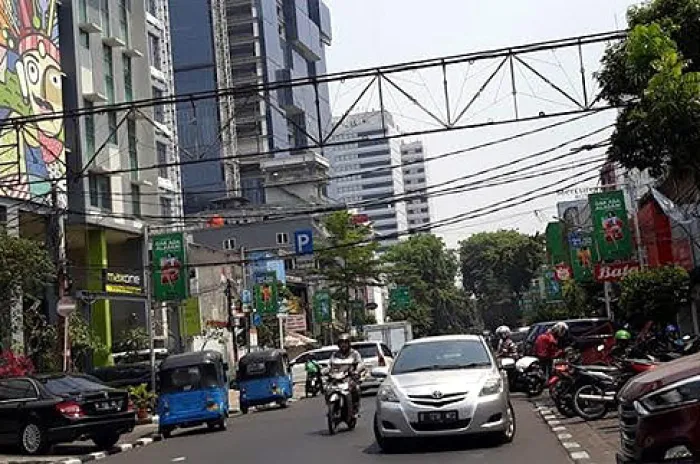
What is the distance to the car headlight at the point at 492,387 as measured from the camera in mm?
13060

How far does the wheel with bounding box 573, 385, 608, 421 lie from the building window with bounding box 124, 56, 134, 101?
3312cm

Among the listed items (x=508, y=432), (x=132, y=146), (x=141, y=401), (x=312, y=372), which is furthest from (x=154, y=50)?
(x=508, y=432)

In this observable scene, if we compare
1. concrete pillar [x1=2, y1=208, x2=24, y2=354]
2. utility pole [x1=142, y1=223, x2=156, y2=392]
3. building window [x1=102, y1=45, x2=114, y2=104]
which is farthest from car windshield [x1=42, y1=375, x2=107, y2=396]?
building window [x1=102, y1=45, x2=114, y2=104]

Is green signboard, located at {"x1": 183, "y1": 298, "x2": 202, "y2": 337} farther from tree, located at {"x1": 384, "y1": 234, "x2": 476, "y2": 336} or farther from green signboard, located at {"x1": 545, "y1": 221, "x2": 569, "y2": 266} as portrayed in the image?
tree, located at {"x1": 384, "y1": 234, "x2": 476, "y2": 336}

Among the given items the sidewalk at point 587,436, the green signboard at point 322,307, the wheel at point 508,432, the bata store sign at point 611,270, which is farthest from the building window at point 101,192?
the wheel at point 508,432

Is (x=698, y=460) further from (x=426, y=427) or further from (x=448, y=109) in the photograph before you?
(x=448, y=109)

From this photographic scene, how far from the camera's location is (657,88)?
14.4m

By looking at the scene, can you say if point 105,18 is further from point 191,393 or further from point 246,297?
point 191,393

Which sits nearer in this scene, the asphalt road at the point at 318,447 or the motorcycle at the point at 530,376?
the asphalt road at the point at 318,447

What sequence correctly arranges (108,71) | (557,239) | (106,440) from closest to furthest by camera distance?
1. (106,440)
2. (108,71)
3. (557,239)

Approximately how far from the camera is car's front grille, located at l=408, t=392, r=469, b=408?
12.8 metres

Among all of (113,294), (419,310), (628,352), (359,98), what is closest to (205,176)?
(419,310)

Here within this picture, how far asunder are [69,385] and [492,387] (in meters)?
9.79

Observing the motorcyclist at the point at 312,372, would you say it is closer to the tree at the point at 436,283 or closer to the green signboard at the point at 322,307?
the green signboard at the point at 322,307
